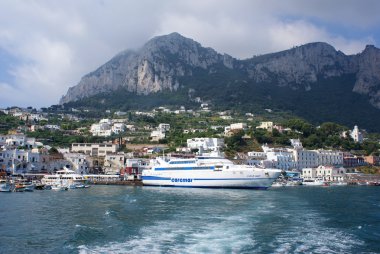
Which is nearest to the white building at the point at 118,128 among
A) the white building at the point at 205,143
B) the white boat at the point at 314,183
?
the white building at the point at 205,143

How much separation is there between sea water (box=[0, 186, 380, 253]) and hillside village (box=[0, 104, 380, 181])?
153 ft

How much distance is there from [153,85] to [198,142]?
3841 inches

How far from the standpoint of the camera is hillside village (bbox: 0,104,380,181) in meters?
89.3

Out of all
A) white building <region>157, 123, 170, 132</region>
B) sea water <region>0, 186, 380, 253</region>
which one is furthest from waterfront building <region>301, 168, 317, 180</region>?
sea water <region>0, 186, 380, 253</region>

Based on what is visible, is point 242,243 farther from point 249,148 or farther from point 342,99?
point 342,99

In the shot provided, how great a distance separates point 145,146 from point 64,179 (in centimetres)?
3404

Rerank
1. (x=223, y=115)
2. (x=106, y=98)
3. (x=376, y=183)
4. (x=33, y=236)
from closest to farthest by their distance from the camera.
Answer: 1. (x=33, y=236)
2. (x=376, y=183)
3. (x=223, y=115)
4. (x=106, y=98)

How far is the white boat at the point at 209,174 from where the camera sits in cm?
6719

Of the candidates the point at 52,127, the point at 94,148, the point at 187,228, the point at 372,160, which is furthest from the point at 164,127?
the point at 187,228

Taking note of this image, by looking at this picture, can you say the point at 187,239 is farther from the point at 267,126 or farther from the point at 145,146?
the point at 267,126

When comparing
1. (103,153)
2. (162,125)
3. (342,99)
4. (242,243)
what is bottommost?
(242,243)

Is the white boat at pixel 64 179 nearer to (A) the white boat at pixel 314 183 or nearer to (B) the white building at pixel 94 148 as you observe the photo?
(B) the white building at pixel 94 148

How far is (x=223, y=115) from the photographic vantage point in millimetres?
161250

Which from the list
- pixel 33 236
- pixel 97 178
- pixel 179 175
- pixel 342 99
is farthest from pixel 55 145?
pixel 342 99
